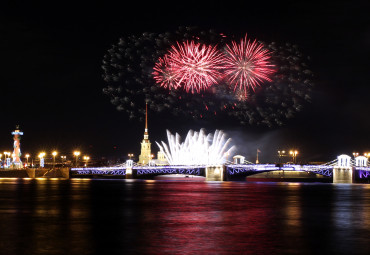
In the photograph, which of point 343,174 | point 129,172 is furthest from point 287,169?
point 129,172

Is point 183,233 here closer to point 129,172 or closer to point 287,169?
point 287,169

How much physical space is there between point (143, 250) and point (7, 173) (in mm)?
182747

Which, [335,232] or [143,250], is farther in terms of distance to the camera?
[335,232]

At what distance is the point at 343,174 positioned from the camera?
12875cm

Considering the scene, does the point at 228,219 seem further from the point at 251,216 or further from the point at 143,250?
the point at 143,250

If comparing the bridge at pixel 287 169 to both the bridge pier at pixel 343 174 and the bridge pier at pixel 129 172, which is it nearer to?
the bridge pier at pixel 343 174

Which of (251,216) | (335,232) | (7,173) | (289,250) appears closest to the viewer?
(289,250)

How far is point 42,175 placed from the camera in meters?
196

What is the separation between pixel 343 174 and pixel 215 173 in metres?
31.2

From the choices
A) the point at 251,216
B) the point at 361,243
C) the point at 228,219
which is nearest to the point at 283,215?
the point at 251,216

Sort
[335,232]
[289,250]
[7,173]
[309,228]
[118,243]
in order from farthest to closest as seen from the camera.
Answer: [7,173], [309,228], [335,232], [118,243], [289,250]

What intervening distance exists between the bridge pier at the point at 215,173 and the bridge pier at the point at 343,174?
88.2 feet

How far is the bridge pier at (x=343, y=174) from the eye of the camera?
126438mm

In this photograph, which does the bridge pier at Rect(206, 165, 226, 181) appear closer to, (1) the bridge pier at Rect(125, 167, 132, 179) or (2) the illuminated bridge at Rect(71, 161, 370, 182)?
(2) the illuminated bridge at Rect(71, 161, 370, 182)
